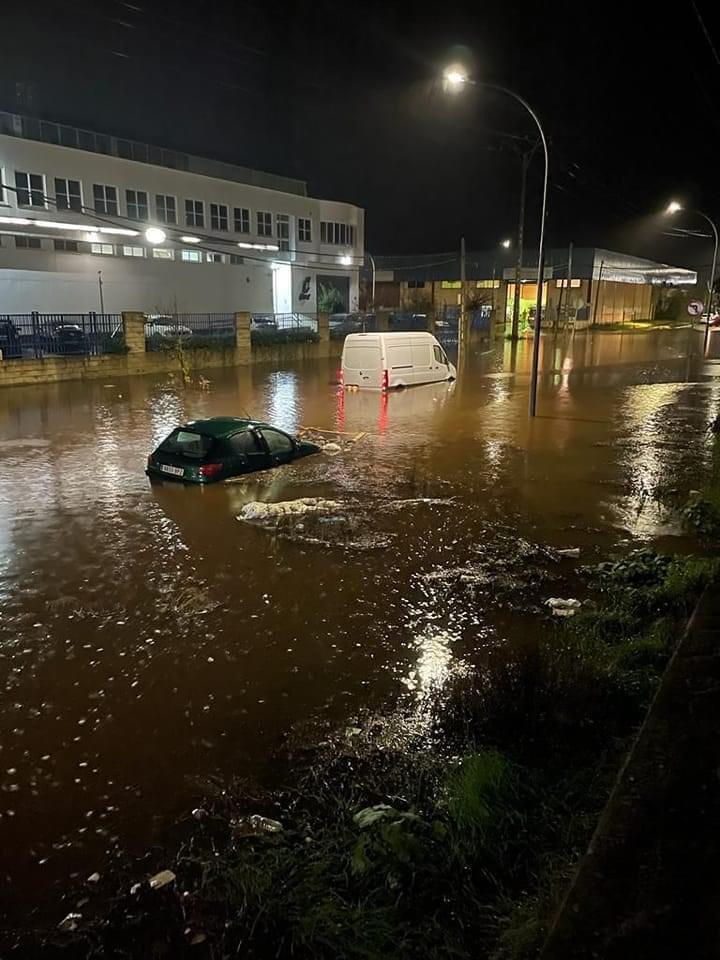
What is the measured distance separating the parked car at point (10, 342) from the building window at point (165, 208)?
22479 millimetres

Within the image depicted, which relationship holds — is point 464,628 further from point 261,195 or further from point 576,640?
point 261,195

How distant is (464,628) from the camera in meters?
6.53

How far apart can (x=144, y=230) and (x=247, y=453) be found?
36018 mm

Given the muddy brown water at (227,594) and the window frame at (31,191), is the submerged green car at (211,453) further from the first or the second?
the window frame at (31,191)

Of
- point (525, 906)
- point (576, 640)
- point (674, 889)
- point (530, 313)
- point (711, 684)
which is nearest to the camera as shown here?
point (674, 889)

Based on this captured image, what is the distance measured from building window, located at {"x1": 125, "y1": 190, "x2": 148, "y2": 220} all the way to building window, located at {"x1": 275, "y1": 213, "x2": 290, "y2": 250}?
12.2 m

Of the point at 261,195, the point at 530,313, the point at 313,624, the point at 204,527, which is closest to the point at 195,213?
the point at 261,195

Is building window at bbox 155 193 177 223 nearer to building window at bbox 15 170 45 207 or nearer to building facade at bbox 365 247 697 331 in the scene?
building window at bbox 15 170 45 207

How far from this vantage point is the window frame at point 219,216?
48.9 meters

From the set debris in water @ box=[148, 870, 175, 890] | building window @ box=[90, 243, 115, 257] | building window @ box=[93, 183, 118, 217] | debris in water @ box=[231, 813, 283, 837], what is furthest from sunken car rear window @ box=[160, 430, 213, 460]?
building window @ box=[93, 183, 118, 217]

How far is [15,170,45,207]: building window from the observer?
3800 centimetres

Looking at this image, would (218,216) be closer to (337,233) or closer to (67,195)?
(67,195)

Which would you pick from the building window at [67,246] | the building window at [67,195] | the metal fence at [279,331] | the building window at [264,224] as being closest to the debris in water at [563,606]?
the metal fence at [279,331]

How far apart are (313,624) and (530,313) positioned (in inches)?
2198
